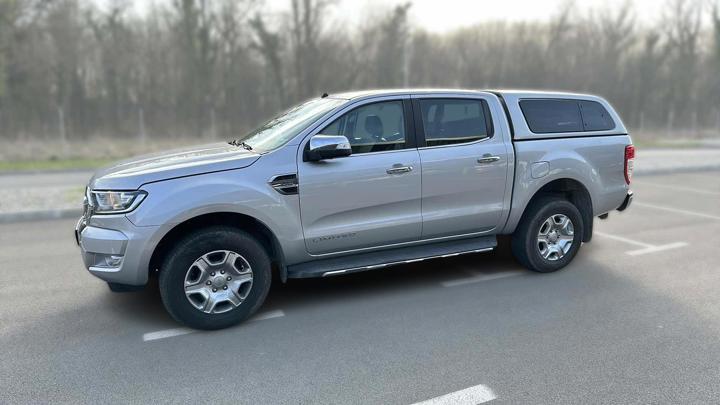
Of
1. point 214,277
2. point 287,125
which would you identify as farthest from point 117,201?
point 287,125

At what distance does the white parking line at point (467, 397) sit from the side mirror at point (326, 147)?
2.03m

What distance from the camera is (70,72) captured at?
87.5 ft

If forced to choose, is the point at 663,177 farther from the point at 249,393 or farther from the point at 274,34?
the point at 274,34

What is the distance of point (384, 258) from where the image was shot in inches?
180

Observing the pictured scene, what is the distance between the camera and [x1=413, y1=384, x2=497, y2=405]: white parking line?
3.04 m

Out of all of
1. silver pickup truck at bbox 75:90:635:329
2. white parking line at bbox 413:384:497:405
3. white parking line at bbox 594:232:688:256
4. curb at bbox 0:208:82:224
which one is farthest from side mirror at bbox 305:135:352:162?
curb at bbox 0:208:82:224

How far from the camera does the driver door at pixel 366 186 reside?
425 cm

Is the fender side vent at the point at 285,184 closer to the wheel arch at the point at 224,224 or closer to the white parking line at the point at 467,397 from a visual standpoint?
the wheel arch at the point at 224,224

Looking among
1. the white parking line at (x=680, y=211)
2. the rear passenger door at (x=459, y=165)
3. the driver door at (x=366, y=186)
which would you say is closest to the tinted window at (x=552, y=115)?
the rear passenger door at (x=459, y=165)

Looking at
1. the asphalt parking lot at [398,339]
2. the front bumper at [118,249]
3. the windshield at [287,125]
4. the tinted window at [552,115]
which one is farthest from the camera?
the tinted window at [552,115]

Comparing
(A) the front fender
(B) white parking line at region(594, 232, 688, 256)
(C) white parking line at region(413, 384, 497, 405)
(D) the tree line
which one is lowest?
(B) white parking line at region(594, 232, 688, 256)

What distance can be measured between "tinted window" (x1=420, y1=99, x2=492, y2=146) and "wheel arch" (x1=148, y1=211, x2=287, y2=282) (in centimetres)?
167

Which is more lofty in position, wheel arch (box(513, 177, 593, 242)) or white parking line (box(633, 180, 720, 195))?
wheel arch (box(513, 177, 593, 242))

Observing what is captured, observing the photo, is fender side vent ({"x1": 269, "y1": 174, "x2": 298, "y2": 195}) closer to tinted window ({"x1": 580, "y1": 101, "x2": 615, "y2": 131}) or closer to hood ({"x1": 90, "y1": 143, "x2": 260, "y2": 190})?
hood ({"x1": 90, "y1": 143, "x2": 260, "y2": 190})
